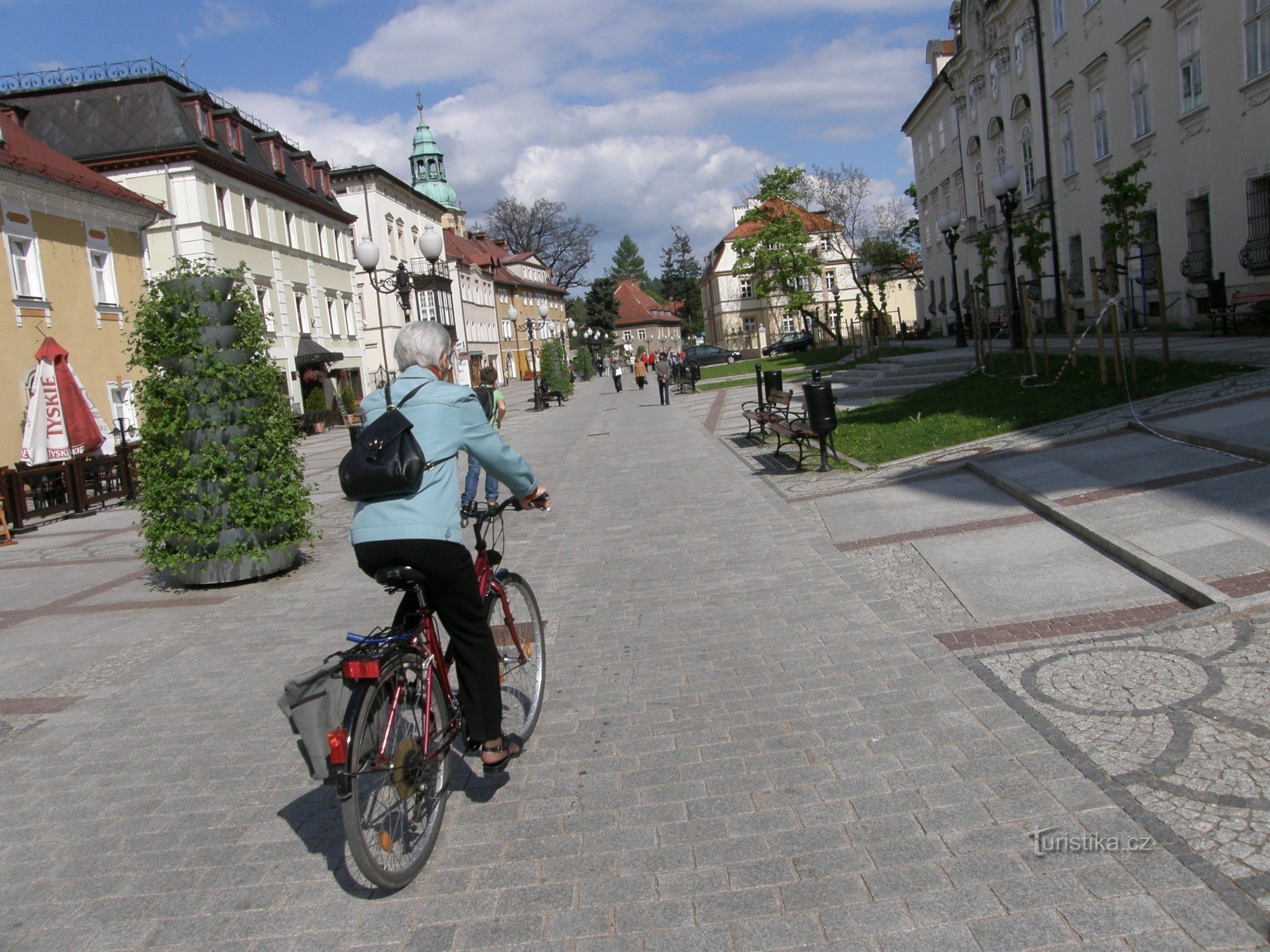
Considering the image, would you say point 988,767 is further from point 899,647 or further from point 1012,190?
point 1012,190

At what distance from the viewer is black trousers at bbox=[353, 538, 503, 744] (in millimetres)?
3623

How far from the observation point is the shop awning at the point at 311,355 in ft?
128

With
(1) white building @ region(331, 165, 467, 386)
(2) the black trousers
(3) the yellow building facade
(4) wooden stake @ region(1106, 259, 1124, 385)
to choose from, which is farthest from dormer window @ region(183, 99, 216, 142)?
(2) the black trousers

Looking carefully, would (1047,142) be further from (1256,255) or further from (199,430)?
(199,430)

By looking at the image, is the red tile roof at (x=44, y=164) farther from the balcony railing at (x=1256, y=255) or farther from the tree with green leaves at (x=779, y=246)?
the tree with green leaves at (x=779, y=246)

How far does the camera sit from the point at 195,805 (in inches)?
170

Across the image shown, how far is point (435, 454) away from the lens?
3.74 metres

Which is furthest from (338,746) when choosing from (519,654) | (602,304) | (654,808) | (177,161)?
(602,304)

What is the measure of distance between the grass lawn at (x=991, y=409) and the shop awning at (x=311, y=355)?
26.8 metres

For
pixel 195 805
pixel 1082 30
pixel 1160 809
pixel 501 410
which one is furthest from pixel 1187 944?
pixel 1082 30

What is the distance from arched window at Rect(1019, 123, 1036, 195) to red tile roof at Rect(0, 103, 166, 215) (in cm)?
2846

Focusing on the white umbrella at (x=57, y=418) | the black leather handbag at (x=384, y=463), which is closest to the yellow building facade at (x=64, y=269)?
the white umbrella at (x=57, y=418)

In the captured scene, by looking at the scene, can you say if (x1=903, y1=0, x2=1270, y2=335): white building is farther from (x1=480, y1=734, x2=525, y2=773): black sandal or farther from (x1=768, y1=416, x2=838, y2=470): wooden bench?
(x1=480, y1=734, x2=525, y2=773): black sandal

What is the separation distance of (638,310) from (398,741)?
131 metres
